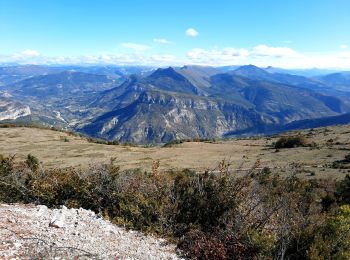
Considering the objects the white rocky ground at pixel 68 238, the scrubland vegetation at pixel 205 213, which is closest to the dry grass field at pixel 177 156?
the scrubland vegetation at pixel 205 213

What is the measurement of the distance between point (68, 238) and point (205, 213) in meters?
4.28

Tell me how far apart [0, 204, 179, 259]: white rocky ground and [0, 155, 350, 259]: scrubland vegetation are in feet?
1.95

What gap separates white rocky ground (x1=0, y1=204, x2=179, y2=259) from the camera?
774 cm

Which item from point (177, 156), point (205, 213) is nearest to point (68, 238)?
point (205, 213)

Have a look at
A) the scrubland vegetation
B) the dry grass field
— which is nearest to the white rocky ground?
the scrubland vegetation

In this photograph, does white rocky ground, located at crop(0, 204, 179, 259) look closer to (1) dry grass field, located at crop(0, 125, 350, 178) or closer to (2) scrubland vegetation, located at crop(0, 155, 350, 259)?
(2) scrubland vegetation, located at crop(0, 155, 350, 259)

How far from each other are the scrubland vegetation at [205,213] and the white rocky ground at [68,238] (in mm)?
594

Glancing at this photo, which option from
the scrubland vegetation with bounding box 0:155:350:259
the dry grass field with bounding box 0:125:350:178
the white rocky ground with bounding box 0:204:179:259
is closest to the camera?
the white rocky ground with bounding box 0:204:179:259

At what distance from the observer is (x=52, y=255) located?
7500mm

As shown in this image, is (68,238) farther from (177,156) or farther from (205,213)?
(177,156)

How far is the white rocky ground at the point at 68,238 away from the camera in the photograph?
25.4 feet

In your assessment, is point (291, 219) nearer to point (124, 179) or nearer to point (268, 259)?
point (268, 259)

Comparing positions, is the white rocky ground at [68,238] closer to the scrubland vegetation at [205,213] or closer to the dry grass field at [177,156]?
the scrubland vegetation at [205,213]

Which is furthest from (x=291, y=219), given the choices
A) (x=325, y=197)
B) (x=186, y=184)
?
(x=325, y=197)
